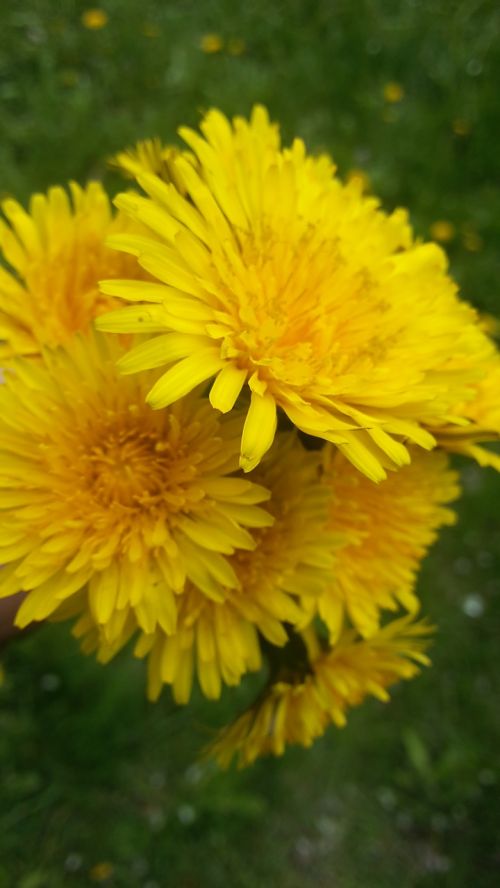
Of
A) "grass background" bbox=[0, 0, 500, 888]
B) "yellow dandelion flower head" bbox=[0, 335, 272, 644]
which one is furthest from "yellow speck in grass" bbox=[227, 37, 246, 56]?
"yellow dandelion flower head" bbox=[0, 335, 272, 644]

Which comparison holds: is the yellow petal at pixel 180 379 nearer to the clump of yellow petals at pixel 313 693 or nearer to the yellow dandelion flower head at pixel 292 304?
the yellow dandelion flower head at pixel 292 304

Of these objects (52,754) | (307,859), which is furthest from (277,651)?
(307,859)

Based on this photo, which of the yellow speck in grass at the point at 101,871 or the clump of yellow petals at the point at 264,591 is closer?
the clump of yellow petals at the point at 264,591

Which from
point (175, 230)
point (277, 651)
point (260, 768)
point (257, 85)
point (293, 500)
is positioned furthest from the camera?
point (257, 85)

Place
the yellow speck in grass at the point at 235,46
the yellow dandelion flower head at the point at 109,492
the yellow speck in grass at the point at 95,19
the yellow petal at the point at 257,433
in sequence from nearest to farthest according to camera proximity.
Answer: the yellow petal at the point at 257,433, the yellow dandelion flower head at the point at 109,492, the yellow speck in grass at the point at 95,19, the yellow speck in grass at the point at 235,46

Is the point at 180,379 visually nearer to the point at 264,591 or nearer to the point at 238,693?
the point at 264,591

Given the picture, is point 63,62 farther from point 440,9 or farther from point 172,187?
point 172,187

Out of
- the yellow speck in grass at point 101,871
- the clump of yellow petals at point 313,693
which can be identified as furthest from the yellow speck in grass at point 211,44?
the yellow speck in grass at point 101,871
